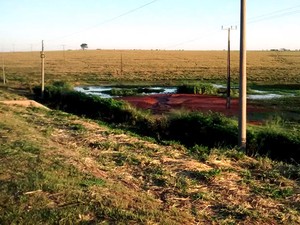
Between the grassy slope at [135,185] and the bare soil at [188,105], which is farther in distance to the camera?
the bare soil at [188,105]

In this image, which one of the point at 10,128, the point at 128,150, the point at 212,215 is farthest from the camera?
the point at 10,128

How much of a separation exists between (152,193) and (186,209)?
104 centimetres

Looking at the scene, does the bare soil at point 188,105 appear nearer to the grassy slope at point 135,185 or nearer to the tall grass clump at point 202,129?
the tall grass clump at point 202,129

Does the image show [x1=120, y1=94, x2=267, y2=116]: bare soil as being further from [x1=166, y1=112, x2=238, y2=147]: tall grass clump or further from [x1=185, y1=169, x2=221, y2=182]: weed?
[x1=185, y1=169, x2=221, y2=182]: weed

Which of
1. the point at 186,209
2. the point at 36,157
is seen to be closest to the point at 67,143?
the point at 36,157

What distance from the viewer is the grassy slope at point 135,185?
620 centimetres

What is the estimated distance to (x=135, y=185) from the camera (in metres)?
8.09

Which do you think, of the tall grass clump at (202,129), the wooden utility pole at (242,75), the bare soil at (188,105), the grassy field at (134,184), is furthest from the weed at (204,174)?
the bare soil at (188,105)

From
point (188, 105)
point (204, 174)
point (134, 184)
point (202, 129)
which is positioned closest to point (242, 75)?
point (204, 174)

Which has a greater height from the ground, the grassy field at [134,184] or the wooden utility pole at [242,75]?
the wooden utility pole at [242,75]

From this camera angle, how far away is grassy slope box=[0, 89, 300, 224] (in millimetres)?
6203

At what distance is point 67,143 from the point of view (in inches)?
494

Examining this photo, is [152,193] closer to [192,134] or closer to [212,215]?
[212,215]

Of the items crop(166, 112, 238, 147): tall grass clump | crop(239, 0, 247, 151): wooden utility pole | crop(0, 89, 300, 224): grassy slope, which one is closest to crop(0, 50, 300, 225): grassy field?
crop(0, 89, 300, 224): grassy slope
